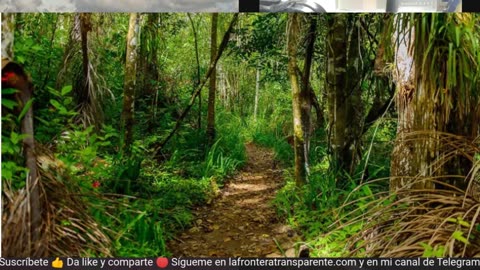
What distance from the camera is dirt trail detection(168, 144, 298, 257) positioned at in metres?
2.97

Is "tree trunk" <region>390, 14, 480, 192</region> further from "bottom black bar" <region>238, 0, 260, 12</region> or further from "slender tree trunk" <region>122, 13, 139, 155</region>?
"slender tree trunk" <region>122, 13, 139, 155</region>

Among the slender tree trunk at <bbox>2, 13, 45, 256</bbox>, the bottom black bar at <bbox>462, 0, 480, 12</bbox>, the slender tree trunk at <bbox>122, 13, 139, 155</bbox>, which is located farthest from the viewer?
the slender tree trunk at <bbox>122, 13, 139, 155</bbox>

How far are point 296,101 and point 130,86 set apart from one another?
91 cm

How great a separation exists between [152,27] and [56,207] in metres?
1.06

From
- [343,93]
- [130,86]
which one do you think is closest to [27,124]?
[130,86]

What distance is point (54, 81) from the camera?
292 cm

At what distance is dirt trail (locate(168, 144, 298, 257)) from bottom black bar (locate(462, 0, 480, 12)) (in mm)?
1264

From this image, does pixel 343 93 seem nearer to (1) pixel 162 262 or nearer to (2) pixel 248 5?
(2) pixel 248 5

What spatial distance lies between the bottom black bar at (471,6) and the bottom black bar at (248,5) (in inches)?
42.0

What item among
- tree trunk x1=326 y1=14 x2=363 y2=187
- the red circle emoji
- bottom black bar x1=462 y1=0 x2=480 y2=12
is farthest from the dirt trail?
bottom black bar x1=462 y1=0 x2=480 y2=12

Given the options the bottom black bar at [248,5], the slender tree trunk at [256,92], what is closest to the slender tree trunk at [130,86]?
the bottom black bar at [248,5]

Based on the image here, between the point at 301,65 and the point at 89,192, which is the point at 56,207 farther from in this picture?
the point at 301,65

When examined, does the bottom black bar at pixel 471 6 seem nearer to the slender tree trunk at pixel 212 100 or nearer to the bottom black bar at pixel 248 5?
the bottom black bar at pixel 248 5

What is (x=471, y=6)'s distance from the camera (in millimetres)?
2895
